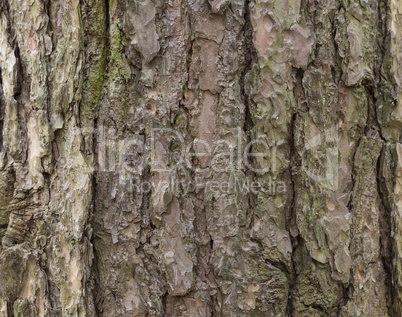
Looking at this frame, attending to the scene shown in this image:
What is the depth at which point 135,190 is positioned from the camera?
995mm

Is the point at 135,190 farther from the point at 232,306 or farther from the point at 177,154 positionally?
the point at 232,306

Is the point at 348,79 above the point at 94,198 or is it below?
above

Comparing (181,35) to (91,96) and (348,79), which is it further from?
(348,79)

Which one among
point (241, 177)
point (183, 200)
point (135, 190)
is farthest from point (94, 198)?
point (241, 177)

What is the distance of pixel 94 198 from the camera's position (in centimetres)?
101

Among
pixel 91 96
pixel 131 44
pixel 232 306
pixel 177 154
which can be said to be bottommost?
pixel 232 306

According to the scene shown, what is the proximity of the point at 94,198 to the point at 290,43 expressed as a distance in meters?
0.67

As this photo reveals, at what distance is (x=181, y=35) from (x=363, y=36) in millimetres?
493

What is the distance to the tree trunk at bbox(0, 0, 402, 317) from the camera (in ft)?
3.15

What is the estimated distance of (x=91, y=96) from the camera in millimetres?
1012

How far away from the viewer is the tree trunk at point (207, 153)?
0.96 meters

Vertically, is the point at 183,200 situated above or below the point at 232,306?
above

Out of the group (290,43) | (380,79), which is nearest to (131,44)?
(290,43)

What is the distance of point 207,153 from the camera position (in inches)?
38.6
